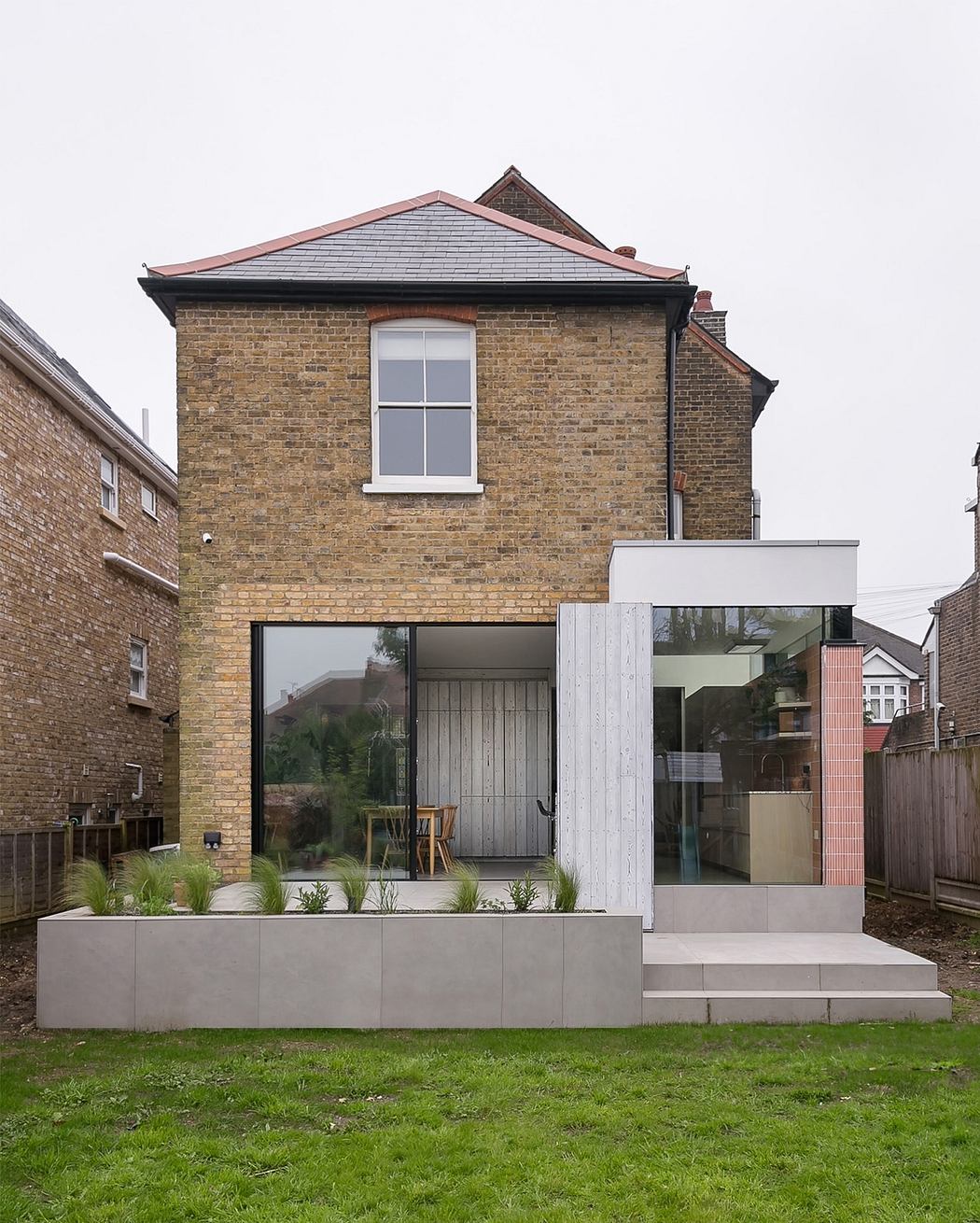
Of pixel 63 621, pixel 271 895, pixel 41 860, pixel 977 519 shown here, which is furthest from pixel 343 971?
pixel 977 519

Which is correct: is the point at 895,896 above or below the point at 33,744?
below

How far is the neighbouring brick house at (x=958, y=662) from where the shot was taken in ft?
69.7

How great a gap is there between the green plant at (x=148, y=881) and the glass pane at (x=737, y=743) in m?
4.28

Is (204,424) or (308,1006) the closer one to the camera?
(308,1006)

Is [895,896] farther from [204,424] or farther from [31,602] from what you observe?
[31,602]

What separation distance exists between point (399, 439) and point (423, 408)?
15.6 inches

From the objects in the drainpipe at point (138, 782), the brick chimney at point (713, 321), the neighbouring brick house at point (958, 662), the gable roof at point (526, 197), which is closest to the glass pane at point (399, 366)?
the gable roof at point (526, 197)

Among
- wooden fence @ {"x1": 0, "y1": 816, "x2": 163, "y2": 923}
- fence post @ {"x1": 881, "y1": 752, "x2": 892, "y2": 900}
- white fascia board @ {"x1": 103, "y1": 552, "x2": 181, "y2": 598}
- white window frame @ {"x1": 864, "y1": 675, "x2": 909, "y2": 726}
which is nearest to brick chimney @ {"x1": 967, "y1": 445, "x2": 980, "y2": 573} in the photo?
fence post @ {"x1": 881, "y1": 752, "x2": 892, "y2": 900}

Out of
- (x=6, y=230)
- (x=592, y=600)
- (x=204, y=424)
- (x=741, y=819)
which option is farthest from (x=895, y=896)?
(x=6, y=230)

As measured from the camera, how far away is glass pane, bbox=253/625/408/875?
11.1m

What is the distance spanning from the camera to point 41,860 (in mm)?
13852

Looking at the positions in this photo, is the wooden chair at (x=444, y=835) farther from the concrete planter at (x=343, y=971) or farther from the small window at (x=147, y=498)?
the small window at (x=147, y=498)

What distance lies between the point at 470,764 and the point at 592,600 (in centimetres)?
491

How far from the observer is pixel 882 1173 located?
5.26 m
